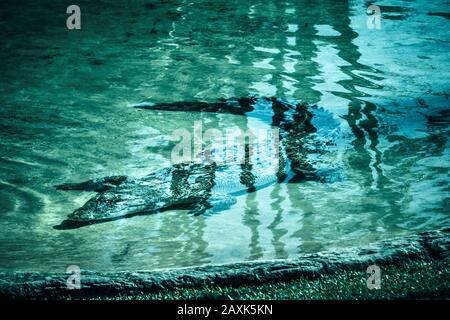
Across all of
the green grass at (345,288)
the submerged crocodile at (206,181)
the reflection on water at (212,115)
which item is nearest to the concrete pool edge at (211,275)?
the green grass at (345,288)

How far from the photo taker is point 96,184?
9.91ft

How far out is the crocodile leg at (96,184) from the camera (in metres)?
2.98

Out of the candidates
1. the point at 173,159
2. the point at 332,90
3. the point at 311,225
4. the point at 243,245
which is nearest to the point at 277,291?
the point at 243,245

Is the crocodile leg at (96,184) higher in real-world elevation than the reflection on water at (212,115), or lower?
lower

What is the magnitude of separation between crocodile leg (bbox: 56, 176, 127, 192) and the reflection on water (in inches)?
2.7

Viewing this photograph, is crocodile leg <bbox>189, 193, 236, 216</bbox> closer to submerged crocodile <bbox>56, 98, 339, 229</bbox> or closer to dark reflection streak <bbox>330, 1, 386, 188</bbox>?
submerged crocodile <bbox>56, 98, 339, 229</bbox>

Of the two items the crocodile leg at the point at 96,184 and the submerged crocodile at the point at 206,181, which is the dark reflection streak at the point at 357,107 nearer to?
the submerged crocodile at the point at 206,181

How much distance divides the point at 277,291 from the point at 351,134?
1.77 metres

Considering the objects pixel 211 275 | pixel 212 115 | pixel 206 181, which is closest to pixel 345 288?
pixel 211 275

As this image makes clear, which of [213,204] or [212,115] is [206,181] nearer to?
[213,204]

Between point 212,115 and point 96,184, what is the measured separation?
Answer: 107cm

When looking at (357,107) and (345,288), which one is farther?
(357,107)

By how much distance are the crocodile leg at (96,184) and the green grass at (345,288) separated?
110 cm

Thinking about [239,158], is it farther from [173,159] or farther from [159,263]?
[159,263]
